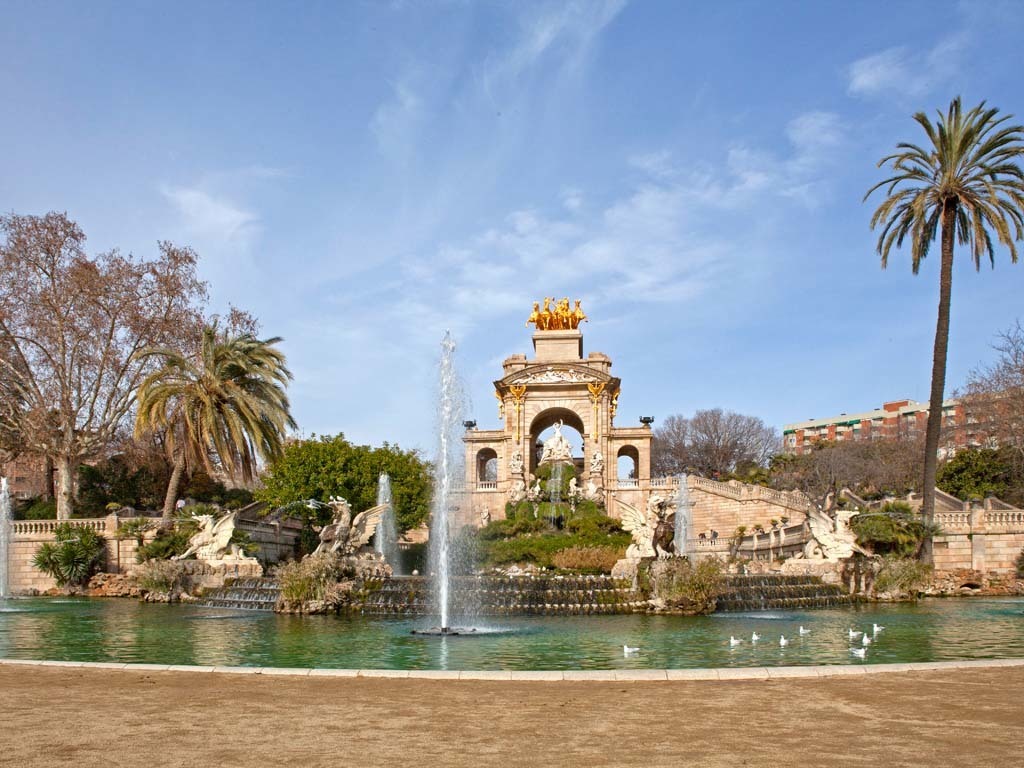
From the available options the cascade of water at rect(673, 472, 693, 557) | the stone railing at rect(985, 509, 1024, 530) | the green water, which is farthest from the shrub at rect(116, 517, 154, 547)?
the stone railing at rect(985, 509, 1024, 530)

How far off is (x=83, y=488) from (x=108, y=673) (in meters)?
34.4

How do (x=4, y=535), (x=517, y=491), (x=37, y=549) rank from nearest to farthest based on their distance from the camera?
(x=37, y=549), (x=4, y=535), (x=517, y=491)

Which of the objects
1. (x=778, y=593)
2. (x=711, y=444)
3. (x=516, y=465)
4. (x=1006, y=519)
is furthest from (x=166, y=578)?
(x=711, y=444)

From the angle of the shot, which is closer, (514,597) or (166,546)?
(514,597)

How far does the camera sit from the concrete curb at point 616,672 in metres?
10.4

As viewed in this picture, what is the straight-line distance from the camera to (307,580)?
20938 mm

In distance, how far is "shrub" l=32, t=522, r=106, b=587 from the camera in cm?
3144

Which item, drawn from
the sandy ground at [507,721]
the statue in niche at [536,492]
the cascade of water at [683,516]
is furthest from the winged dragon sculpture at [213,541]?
the statue in niche at [536,492]

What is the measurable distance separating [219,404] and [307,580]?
50.3 feet

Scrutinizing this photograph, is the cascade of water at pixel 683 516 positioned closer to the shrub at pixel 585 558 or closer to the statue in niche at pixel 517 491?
the shrub at pixel 585 558

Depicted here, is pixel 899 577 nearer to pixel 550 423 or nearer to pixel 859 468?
pixel 550 423

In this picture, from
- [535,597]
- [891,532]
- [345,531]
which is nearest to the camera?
[535,597]

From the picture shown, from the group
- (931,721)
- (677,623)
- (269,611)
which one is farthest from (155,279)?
(931,721)

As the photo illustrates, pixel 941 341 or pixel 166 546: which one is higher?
pixel 941 341
